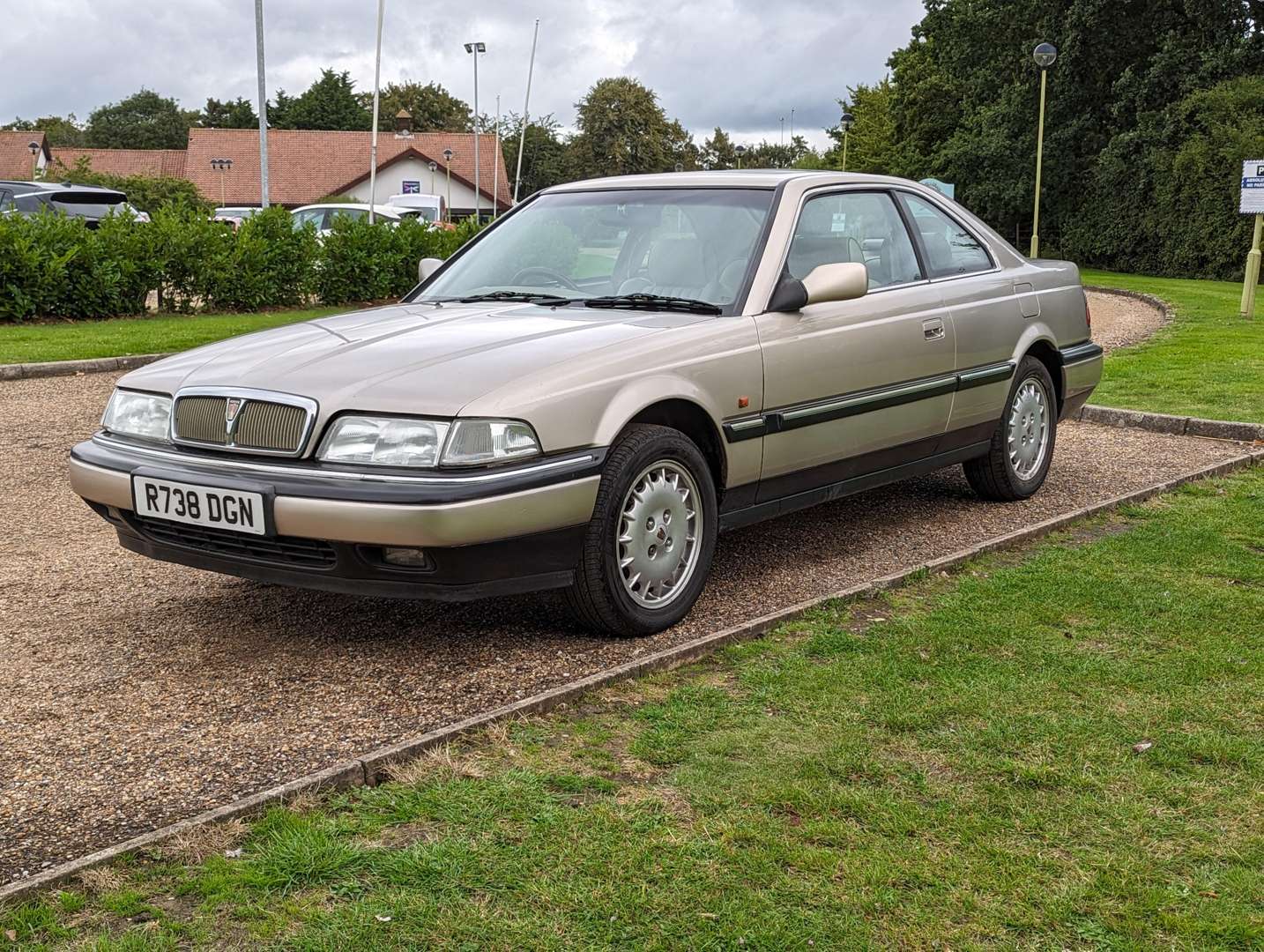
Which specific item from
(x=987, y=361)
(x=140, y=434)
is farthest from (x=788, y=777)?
(x=987, y=361)

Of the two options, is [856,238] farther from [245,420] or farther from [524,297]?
[245,420]

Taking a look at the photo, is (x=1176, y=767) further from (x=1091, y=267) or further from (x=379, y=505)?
(x=1091, y=267)

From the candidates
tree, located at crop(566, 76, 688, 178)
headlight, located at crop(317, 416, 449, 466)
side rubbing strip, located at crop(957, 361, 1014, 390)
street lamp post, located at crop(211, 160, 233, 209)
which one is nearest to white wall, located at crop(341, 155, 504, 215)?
street lamp post, located at crop(211, 160, 233, 209)

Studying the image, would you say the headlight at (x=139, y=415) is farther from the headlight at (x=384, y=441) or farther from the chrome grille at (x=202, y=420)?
the headlight at (x=384, y=441)

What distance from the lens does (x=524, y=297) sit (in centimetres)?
558

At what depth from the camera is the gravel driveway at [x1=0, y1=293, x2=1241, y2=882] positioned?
11.6ft

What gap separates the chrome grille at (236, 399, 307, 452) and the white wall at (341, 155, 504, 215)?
230 feet

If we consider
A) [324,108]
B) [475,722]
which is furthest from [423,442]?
[324,108]

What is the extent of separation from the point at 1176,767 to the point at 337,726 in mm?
2347

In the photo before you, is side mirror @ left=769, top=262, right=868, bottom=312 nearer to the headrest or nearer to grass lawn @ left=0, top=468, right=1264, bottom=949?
the headrest

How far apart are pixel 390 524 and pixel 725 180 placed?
2.53 metres

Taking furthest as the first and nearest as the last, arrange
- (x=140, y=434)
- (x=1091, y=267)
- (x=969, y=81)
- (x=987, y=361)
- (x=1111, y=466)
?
(x=969, y=81) → (x=1091, y=267) → (x=1111, y=466) → (x=987, y=361) → (x=140, y=434)

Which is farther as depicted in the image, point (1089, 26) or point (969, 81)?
point (969, 81)

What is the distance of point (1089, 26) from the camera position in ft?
131
